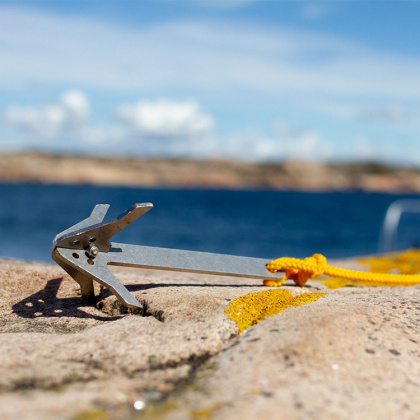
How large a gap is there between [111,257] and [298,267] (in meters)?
1.30

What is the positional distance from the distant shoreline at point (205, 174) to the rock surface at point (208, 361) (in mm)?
107713

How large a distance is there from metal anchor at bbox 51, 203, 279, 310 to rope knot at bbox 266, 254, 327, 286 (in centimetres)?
19

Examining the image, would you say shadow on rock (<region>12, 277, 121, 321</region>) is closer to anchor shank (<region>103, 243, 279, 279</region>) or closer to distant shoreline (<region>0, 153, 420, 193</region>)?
anchor shank (<region>103, 243, 279, 279</region>)

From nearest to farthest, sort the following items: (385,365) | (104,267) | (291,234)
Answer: (385,365) → (104,267) → (291,234)

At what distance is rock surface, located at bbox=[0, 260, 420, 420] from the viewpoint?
58.1 inches

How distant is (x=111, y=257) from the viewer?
266 centimetres

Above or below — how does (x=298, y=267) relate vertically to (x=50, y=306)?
above

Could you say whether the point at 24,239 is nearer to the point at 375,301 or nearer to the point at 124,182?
the point at 375,301

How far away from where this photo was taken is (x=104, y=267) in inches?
102

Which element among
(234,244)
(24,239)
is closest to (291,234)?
(234,244)

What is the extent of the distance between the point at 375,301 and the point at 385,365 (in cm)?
92

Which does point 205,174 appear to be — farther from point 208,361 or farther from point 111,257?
point 208,361

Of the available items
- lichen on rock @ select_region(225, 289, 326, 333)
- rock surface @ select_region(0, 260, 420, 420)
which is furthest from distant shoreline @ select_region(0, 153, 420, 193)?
rock surface @ select_region(0, 260, 420, 420)

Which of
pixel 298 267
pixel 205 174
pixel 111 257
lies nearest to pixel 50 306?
pixel 111 257
